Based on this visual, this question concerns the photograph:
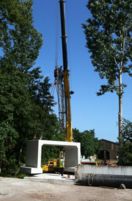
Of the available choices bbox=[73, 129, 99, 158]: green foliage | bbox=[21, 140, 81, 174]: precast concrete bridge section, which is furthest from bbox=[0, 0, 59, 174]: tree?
bbox=[73, 129, 99, 158]: green foliage

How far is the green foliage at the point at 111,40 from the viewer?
3806 cm

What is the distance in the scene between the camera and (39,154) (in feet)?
105

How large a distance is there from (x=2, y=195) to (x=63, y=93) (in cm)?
1745

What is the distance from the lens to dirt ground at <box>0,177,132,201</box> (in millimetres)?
19422

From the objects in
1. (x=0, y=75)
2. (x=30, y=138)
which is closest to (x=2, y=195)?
(x=0, y=75)

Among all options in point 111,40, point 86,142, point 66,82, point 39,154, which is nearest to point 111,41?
point 111,40

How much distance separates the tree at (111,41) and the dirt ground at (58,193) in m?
15.8

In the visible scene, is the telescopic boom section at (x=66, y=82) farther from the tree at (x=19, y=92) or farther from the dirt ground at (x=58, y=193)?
the dirt ground at (x=58, y=193)

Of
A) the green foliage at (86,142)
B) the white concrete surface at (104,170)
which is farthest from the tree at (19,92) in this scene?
the green foliage at (86,142)

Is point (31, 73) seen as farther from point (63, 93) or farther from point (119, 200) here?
point (119, 200)

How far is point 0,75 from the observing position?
33000mm

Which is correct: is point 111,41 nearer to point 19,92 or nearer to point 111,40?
point 111,40

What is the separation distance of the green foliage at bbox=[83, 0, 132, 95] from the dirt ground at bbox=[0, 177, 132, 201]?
1586 centimetres

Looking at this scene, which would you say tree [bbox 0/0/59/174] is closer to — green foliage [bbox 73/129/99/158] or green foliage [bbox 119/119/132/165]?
green foliage [bbox 119/119/132/165]
